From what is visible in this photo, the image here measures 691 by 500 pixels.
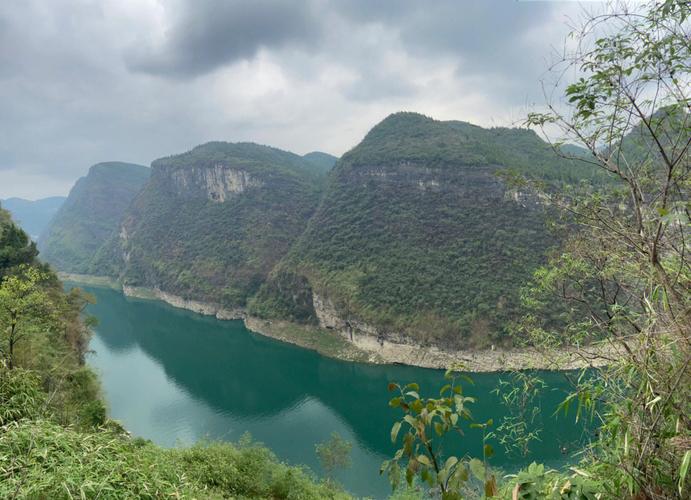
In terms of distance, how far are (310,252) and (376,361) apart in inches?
881

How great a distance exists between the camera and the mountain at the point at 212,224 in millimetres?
66000

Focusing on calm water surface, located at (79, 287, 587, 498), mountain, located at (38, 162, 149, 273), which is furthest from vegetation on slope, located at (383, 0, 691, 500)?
mountain, located at (38, 162, 149, 273)

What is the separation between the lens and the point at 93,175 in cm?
15575

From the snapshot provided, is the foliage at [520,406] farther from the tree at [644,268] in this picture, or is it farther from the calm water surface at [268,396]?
the calm water surface at [268,396]

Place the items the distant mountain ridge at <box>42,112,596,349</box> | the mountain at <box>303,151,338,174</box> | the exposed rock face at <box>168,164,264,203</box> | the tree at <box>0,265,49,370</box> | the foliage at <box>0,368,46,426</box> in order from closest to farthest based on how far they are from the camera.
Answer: the foliage at <box>0,368,46,426</box>, the tree at <box>0,265,49,370</box>, the distant mountain ridge at <box>42,112,596,349</box>, the exposed rock face at <box>168,164,264,203</box>, the mountain at <box>303,151,338,174</box>

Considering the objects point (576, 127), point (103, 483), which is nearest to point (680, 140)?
point (576, 127)

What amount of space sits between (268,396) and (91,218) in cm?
12803

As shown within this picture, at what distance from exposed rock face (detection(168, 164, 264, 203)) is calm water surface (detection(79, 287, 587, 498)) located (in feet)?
151

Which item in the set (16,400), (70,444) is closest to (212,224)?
(16,400)

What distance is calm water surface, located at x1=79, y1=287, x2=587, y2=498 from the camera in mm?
22875

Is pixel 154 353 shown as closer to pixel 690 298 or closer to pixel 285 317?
pixel 285 317

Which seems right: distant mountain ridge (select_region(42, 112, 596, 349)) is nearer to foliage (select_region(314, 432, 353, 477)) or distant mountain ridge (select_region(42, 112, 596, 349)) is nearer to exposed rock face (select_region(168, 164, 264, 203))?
exposed rock face (select_region(168, 164, 264, 203))

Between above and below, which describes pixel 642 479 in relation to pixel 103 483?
above

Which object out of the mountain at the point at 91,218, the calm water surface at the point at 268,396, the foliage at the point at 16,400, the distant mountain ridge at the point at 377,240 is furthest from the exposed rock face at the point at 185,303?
the foliage at the point at 16,400
